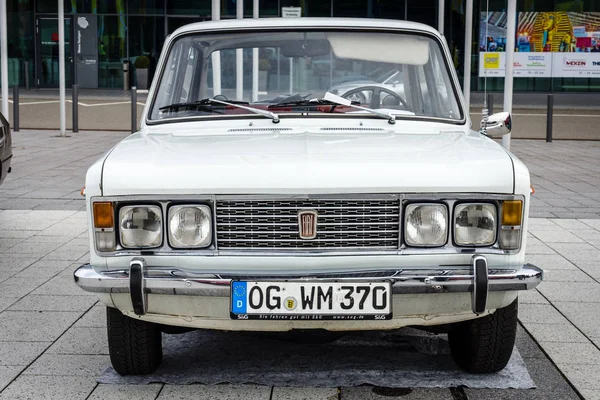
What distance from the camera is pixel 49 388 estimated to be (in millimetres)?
4203

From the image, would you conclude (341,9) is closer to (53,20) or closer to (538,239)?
(53,20)

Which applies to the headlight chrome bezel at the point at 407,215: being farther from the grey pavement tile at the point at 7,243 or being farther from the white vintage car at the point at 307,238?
the grey pavement tile at the point at 7,243

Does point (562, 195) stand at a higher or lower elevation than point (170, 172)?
lower

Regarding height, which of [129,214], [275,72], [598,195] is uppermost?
[275,72]

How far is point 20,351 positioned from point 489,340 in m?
Result: 2.30

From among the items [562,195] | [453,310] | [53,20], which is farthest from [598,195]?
[53,20]

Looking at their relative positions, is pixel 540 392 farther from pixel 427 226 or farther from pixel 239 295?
Answer: pixel 239 295

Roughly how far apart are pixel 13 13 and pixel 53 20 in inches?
60.4

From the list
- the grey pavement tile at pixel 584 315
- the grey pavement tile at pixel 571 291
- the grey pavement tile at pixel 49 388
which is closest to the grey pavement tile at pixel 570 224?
the grey pavement tile at pixel 571 291

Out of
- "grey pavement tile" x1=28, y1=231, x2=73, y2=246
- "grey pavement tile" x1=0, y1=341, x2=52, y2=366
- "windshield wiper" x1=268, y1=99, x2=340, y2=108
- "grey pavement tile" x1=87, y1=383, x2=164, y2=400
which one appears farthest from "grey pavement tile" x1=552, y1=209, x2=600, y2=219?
"grey pavement tile" x1=87, y1=383, x2=164, y2=400

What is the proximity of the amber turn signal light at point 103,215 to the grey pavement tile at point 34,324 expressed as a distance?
1.32 m

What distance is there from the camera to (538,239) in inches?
311

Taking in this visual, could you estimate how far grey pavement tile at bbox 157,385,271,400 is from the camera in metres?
4.07

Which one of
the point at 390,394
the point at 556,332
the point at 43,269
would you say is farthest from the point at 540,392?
the point at 43,269
